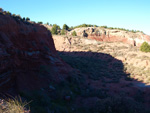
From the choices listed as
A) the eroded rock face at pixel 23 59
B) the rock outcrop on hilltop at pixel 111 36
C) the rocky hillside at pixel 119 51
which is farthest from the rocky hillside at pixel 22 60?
the rock outcrop on hilltop at pixel 111 36

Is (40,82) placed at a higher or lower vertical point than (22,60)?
lower

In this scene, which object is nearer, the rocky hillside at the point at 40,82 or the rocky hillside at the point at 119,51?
the rocky hillside at the point at 40,82

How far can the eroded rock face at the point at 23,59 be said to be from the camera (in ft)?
21.6

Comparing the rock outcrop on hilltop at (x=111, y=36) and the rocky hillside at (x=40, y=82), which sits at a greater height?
the rock outcrop on hilltop at (x=111, y=36)

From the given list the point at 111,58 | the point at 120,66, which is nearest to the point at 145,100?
the point at 120,66

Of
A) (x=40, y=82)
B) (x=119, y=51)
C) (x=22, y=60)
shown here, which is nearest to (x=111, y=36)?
(x=119, y=51)

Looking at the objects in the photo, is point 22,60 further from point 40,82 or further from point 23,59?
point 40,82

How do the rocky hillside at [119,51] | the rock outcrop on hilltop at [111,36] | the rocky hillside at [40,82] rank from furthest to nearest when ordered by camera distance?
the rock outcrop on hilltop at [111,36] → the rocky hillside at [119,51] → the rocky hillside at [40,82]

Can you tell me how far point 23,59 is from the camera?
8188 mm

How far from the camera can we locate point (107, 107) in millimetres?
6652

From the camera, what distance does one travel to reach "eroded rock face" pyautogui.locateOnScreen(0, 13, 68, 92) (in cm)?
659

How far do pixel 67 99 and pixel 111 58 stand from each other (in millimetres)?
19748

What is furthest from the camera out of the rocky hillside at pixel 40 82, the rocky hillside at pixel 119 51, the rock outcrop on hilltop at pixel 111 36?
the rock outcrop on hilltop at pixel 111 36

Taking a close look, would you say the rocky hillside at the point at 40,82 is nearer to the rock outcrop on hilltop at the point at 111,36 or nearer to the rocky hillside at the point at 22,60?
the rocky hillside at the point at 22,60
